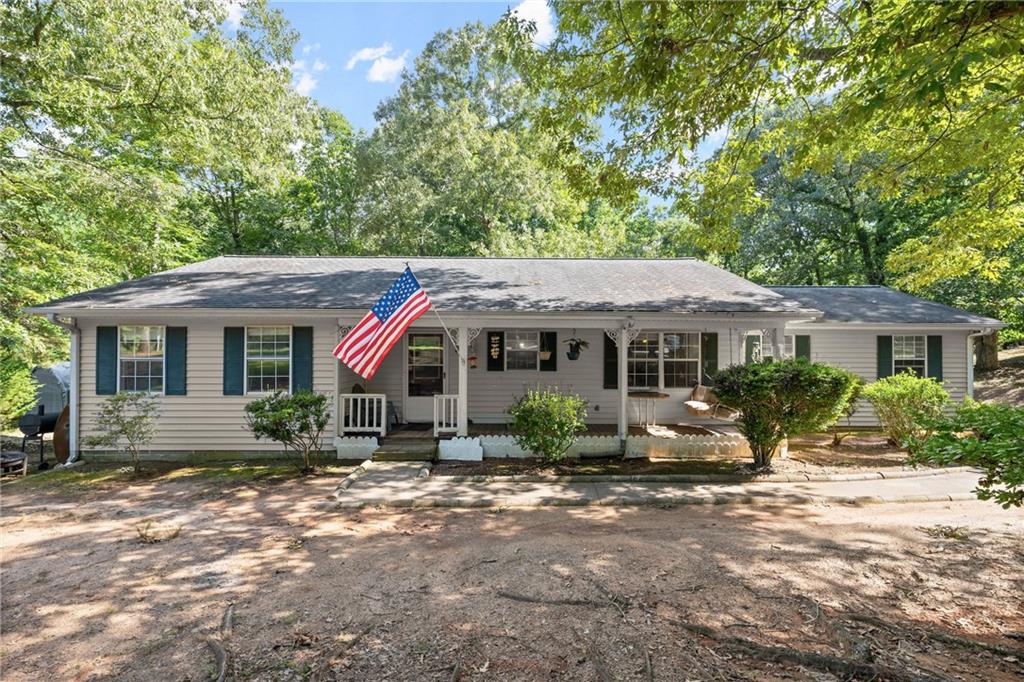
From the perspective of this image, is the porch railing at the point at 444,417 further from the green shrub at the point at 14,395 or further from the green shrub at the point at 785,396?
the green shrub at the point at 14,395

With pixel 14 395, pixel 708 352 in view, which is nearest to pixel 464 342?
pixel 708 352

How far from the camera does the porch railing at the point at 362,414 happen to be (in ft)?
31.5

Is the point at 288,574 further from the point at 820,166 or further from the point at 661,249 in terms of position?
the point at 661,249

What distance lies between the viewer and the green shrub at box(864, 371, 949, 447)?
918 cm

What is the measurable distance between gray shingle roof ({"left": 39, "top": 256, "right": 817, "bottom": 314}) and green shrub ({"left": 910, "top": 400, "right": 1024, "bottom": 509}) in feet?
17.3

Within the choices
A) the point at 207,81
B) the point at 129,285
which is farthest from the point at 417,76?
the point at 129,285

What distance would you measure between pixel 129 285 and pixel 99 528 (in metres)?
6.30

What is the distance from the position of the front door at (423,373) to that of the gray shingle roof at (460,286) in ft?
5.04

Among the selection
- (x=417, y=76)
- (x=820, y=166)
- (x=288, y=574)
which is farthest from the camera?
(x=417, y=76)

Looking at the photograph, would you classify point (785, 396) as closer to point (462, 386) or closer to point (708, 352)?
point (708, 352)

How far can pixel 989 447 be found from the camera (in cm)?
306

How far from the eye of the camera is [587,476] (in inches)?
313

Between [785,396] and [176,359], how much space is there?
451 inches

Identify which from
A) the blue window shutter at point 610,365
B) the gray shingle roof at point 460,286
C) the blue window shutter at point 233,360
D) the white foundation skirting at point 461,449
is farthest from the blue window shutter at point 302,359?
the blue window shutter at point 610,365
